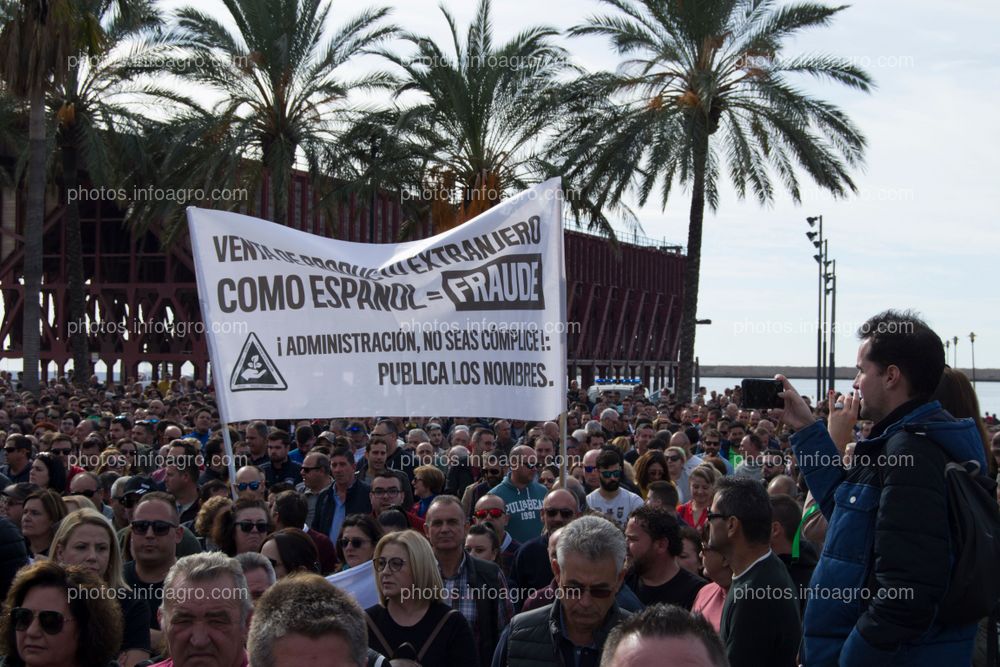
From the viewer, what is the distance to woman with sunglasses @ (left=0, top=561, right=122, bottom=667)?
14.3 ft

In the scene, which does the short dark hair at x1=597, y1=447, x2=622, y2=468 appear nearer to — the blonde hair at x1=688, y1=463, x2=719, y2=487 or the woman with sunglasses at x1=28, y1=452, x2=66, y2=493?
the blonde hair at x1=688, y1=463, x2=719, y2=487

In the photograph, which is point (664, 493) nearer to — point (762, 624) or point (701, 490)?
point (701, 490)

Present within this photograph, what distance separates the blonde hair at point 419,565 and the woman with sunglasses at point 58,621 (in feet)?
4.89

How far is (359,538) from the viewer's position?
22.3ft

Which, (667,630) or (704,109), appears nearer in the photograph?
(667,630)

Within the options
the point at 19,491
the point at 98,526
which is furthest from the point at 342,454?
the point at 98,526

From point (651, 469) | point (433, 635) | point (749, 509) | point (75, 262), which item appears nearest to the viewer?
point (749, 509)

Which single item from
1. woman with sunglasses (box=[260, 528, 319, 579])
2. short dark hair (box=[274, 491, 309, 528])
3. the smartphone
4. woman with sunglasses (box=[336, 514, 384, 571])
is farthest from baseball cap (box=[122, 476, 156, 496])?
the smartphone

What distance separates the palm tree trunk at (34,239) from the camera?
22.3m

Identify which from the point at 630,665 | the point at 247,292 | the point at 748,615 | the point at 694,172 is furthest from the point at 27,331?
the point at 630,665

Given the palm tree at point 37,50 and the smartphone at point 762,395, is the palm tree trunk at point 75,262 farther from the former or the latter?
the smartphone at point 762,395

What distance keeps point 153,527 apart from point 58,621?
6.62 ft

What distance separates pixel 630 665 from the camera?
7.57 ft

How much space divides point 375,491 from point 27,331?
670 inches
